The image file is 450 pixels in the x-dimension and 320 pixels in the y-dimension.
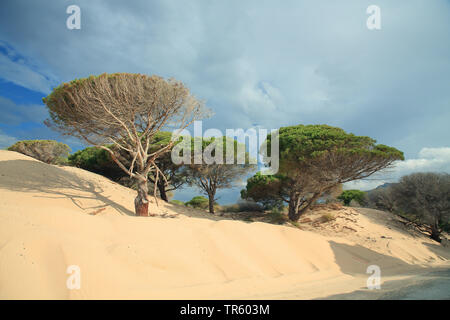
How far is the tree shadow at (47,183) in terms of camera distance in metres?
9.07

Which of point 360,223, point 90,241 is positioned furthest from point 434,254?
point 90,241

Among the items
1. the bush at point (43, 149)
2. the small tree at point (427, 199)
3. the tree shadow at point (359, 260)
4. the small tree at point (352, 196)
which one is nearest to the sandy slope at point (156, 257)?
the tree shadow at point (359, 260)

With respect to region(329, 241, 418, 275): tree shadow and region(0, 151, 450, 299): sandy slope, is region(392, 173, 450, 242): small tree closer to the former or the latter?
region(329, 241, 418, 275): tree shadow

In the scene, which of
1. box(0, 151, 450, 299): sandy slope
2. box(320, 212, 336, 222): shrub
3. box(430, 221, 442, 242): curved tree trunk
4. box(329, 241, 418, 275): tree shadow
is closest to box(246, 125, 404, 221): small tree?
box(320, 212, 336, 222): shrub

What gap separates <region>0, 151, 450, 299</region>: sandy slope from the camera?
120 inches

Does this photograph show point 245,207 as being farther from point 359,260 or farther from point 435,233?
point 435,233

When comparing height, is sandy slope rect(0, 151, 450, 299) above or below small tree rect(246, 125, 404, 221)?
below

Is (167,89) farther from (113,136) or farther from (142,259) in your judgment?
(142,259)

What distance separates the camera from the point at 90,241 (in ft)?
13.2

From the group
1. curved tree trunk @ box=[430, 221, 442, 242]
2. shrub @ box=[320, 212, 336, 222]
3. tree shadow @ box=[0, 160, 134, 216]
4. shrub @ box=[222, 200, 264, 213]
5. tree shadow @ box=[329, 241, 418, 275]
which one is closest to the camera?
tree shadow @ box=[329, 241, 418, 275]

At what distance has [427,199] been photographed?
612 inches

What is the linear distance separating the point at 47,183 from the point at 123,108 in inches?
197

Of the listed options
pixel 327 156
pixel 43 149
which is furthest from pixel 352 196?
pixel 43 149

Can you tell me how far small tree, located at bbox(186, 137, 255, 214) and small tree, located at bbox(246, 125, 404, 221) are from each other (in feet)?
19.1
